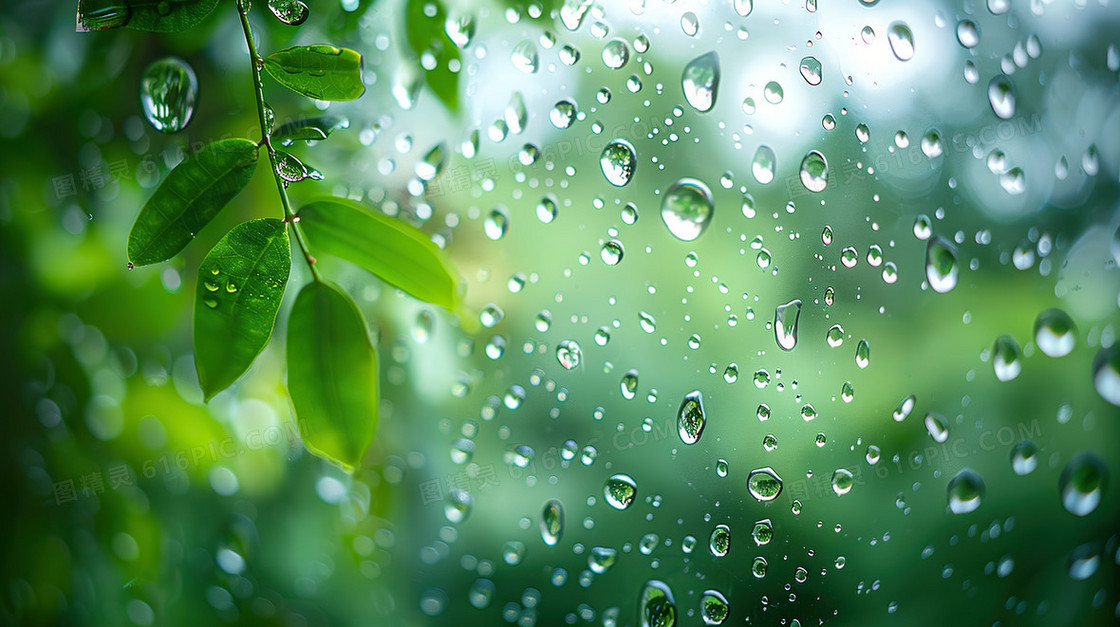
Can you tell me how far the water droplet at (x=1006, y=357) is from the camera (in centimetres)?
39

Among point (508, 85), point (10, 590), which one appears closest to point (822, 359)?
point (508, 85)

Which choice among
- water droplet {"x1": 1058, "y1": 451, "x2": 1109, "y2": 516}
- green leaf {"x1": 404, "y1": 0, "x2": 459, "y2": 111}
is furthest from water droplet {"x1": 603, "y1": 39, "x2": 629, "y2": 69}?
water droplet {"x1": 1058, "y1": 451, "x2": 1109, "y2": 516}

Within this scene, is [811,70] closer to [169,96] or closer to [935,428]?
[935,428]

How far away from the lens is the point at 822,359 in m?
0.38

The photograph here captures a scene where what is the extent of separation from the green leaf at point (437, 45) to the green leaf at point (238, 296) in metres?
0.18

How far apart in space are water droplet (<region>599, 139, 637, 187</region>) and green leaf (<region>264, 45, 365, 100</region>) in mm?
145

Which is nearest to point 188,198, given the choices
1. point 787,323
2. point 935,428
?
point 787,323

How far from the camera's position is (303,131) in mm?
338

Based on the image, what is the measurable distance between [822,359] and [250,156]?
1.08ft

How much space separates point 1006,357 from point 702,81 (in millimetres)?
240

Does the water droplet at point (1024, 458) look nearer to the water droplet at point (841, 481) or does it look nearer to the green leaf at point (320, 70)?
the water droplet at point (841, 481)

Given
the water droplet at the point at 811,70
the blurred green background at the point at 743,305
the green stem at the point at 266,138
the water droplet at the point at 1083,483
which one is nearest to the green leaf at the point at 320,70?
the green stem at the point at 266,138

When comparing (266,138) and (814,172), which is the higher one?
(814,172)

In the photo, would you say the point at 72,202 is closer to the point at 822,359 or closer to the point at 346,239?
the point at 346,239
